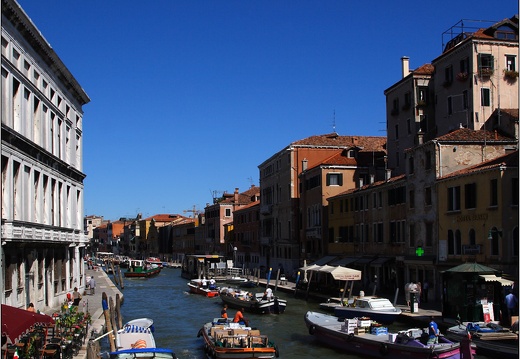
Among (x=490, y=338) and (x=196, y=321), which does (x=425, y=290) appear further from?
(x=490, y=338)

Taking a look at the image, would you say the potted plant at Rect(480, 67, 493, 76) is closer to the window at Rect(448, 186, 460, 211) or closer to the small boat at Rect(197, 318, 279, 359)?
the window at Rect(448, 186, 460, 211)

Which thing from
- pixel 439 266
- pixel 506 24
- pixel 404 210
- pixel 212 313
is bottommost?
pixel 212 313

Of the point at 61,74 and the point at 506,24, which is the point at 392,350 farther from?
the point at 506,24

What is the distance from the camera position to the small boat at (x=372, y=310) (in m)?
24.6

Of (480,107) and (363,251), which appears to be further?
(363,251)

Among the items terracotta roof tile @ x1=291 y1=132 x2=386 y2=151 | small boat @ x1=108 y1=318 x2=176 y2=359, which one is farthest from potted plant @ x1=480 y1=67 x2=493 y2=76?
small boat @ x1=108 y1=318 x2=176 y2=359

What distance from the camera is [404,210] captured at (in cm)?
3344

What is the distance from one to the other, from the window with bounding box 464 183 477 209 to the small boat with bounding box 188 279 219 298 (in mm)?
21162

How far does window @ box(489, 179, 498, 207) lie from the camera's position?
24.6 meters

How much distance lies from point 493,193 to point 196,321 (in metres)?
13.6

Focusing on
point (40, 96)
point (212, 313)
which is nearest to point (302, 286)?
point (212, 313)

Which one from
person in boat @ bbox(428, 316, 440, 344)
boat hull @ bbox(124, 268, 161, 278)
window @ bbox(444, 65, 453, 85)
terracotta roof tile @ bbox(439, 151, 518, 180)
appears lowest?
boat hull @ bbox(124, 268, 161, 278)

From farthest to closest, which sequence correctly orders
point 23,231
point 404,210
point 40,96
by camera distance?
point 404,210
point 40,96
point 23,231

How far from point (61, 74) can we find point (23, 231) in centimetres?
1020
